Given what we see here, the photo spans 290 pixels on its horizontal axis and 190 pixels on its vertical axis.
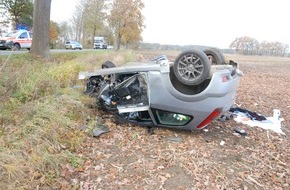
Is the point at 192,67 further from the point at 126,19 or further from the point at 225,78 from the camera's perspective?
the point at 126,19

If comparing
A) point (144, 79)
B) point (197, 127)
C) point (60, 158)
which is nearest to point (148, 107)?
point (144, 79)

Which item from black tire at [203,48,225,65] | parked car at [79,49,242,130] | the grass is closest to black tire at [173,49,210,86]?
parked car at [79,49,242,130]

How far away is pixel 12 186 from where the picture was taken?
9.68 feet

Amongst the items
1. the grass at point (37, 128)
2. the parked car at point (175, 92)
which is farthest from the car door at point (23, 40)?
the parked car at point (175, 92)

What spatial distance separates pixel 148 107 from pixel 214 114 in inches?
45.8

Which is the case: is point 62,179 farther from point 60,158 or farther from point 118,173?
point 118,173

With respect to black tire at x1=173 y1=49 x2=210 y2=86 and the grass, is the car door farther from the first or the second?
black tire at x1=173 y1=49 x2=210 y2=86

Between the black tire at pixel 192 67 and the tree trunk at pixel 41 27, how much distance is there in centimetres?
793

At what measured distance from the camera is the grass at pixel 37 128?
3.24 m

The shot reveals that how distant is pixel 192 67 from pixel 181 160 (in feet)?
5.24

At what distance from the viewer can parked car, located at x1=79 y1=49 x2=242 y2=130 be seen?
4.52 metres

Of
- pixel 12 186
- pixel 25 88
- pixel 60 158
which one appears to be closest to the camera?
pixel 12 186

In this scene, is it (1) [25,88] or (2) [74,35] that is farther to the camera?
(2) [74,35]

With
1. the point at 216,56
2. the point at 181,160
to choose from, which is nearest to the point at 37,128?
the point at 181,160
